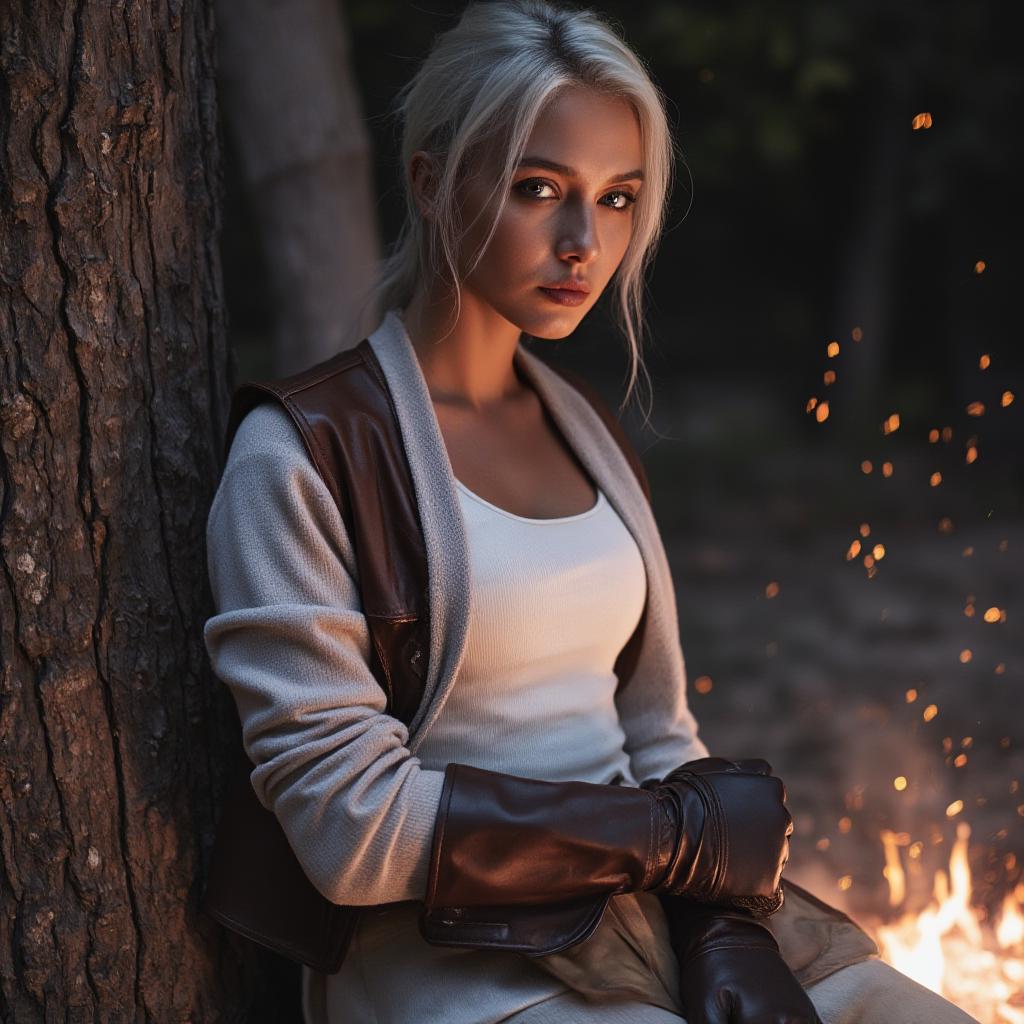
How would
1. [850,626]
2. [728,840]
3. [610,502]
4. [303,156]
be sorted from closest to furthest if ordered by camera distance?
1. [728,840]
2. [610,502]
3. [303,156]
4. [850,626]

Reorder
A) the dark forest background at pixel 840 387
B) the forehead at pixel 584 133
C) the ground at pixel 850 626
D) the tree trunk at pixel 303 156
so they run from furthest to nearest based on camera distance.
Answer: the dark forest background at pixel 840 387, the ground at pixel 850 626, the tree trunk at pixel 303 156, the forehead at pixel 584 133

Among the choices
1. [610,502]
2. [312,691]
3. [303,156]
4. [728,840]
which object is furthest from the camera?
[303,156]

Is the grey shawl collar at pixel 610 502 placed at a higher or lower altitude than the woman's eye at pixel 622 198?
lower

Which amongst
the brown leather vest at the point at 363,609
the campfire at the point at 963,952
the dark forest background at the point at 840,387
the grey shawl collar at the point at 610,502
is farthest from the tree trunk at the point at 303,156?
the campfire at the point at 963,952

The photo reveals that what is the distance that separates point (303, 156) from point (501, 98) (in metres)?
1.76

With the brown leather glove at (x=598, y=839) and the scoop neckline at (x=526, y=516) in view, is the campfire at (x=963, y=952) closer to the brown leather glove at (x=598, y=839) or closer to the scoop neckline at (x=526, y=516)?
the brown leather glove at (x=598, y=839)

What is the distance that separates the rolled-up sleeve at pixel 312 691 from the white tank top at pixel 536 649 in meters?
0.15

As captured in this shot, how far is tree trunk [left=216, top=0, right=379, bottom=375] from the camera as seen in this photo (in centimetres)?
343

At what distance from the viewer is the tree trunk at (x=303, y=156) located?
135 inches

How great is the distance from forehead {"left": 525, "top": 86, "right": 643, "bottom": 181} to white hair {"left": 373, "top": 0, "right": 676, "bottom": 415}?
0.05 feet

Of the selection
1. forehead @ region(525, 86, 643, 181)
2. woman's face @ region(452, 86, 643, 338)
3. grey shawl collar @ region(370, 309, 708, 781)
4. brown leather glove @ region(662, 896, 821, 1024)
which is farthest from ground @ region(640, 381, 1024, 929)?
forehead @ region(525, 86, 643, 181)

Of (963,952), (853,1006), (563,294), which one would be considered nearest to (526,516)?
(563,294)

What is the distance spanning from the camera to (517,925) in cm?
168

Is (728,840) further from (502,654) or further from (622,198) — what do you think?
(622,198)
